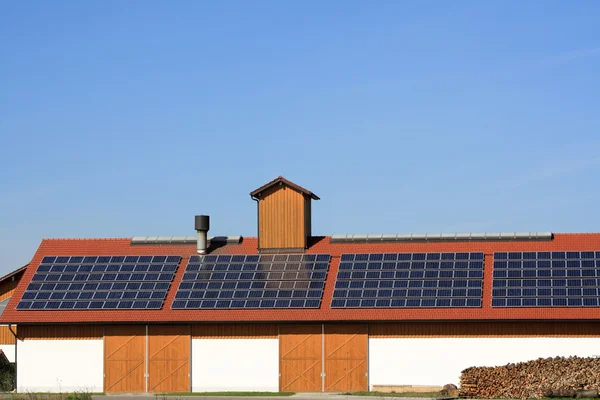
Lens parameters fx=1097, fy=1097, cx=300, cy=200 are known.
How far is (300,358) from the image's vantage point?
186 feet

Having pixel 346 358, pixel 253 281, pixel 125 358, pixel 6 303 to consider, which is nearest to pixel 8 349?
pixel 6 303

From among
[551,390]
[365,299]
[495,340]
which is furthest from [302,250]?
[551,390]

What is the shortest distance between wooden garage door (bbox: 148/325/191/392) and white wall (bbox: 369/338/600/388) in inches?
386

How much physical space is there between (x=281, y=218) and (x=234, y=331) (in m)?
8.67

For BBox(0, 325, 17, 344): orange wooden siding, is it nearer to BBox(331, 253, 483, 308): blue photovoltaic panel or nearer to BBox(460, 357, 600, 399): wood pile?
BBox(331, 253, 483, 308): blue photovoltaic panel

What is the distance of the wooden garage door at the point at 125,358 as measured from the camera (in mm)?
57969

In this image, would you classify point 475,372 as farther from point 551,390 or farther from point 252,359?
point 252,359

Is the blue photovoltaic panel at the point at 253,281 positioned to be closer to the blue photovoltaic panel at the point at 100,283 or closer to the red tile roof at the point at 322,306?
the red tile roof at the point at 322,306

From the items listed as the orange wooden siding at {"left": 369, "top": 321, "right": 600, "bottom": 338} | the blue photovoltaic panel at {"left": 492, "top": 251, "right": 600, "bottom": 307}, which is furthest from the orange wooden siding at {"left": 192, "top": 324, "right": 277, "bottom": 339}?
the blue photovoltaic panel at {"left": 492, "top": 251, "right": 600, "bottom": 307}

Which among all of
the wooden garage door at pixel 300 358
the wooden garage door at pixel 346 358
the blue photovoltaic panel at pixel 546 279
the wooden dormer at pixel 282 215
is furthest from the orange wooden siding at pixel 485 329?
the wooden dormer at pixel 282 215

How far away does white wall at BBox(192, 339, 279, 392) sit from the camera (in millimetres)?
56719

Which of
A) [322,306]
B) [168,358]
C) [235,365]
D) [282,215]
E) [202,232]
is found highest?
[282,215]

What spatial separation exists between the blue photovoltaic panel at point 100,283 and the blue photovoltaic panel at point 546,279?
18.2 m

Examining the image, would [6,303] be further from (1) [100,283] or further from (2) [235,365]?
(2) [235,365]
